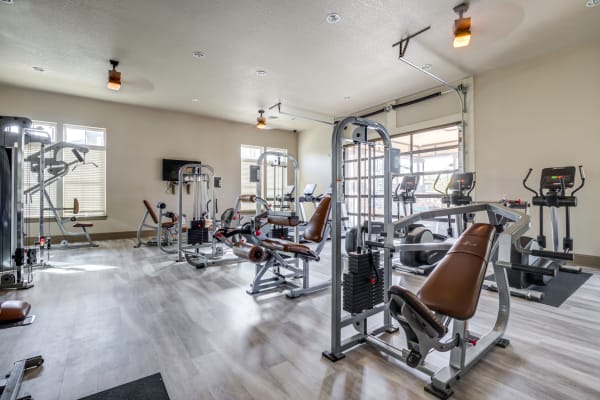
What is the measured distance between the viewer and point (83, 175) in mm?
6621

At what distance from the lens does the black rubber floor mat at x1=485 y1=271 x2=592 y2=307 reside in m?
2.87

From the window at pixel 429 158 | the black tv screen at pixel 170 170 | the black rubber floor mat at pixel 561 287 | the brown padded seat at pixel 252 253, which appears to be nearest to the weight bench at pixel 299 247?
→ the brown padded seat at pixel 252 253

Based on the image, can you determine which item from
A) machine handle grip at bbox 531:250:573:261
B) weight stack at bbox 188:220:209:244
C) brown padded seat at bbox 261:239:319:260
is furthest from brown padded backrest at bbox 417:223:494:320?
weight stack at bbox 188:220:209:244

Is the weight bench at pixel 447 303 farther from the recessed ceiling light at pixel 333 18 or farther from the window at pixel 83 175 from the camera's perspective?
the window at pixel 83 175

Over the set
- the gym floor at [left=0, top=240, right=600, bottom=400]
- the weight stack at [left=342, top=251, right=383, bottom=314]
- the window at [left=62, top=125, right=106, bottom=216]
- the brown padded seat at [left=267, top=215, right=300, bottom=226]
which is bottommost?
the gym floor at [left=0, top=240, right=600, bottom=400]

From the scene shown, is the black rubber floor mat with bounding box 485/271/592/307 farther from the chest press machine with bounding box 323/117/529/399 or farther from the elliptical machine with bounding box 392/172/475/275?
the chest press machine with bounding box 323/117/529/399

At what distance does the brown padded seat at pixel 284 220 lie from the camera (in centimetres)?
321

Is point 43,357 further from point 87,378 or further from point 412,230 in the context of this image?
point 412,230

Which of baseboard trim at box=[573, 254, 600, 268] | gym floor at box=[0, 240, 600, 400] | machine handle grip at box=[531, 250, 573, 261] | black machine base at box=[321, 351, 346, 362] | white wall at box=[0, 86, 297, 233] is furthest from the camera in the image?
white wall at box=[0, 86, 297, 233]

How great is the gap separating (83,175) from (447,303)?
7895 mm

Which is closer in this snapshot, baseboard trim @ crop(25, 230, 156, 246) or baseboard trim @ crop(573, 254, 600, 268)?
baseboard trim @ crop(573, 254, 600, 268)

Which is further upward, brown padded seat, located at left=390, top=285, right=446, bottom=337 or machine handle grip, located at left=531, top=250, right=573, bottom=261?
machine handle grip, located at left=531, top=250, right=573, bottom=261

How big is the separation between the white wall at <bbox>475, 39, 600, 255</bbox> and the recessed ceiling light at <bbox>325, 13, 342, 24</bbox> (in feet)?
11.0

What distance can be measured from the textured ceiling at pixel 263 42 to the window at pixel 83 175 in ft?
3.11
